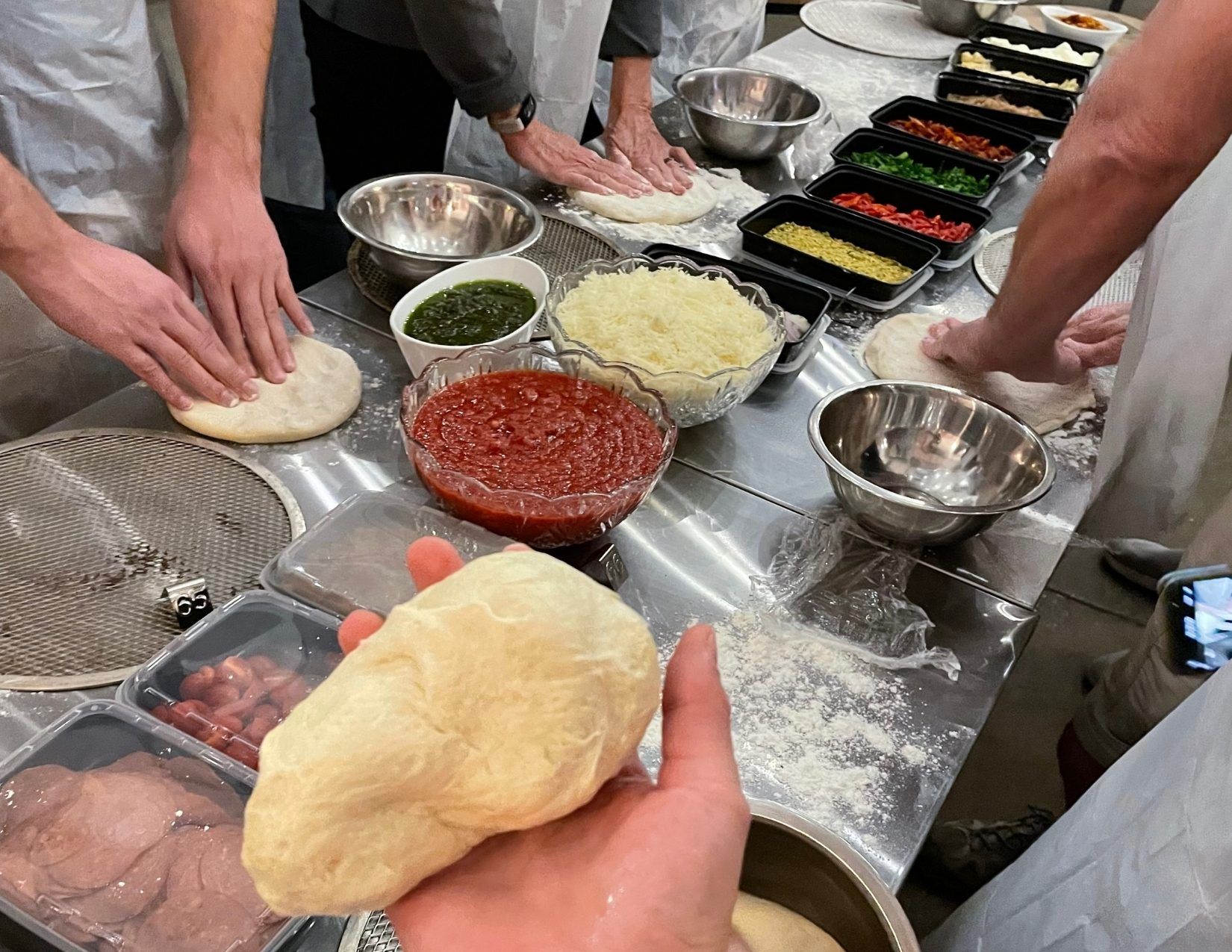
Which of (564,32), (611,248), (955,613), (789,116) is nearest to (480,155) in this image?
(564,32)

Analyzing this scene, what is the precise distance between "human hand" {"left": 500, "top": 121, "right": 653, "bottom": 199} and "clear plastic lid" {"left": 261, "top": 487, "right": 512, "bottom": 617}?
4.96 ft

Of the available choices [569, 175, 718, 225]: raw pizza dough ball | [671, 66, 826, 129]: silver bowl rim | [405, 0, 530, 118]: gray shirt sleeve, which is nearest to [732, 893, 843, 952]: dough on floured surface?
[569, 175, 718, 225]: raw pizza dough ball

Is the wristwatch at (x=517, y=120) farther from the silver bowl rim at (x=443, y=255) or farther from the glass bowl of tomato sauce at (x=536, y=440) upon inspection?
the glass bowl of tomato sauce at (x=536, y=440)

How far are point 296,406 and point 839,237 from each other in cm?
161

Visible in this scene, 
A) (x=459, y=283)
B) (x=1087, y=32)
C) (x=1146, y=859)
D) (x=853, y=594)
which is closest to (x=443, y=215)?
(x=459, y=283)

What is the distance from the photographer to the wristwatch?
2725mm

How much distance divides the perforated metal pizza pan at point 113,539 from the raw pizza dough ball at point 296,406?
47mm

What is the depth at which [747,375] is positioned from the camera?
5.84 feet

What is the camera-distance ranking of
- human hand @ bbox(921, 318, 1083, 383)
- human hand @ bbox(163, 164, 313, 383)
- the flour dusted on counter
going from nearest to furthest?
human hand @ bbox(163, 164, 313, 383) → human hand @ bbox(921, 318, 1083, 383) → the flour dusted on counter

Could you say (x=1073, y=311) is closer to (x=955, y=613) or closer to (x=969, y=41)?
(x=955, y=613)

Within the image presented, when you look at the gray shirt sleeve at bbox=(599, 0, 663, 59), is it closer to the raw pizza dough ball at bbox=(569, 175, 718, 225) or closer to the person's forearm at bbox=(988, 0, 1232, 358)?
the raw pizza dough ball at bbox=(569, 175, 718, 225)

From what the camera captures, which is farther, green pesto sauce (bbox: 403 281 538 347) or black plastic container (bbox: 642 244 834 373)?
black plastic container (bbox: 642 244 834 373)

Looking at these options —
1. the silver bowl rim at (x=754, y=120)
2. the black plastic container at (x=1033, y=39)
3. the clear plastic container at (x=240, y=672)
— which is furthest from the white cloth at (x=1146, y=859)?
the black plastic container at (x=1033, y=39)

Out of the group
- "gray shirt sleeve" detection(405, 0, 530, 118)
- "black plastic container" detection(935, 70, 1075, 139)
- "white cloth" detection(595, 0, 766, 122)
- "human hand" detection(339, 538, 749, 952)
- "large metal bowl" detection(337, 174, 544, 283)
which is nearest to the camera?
"human hand" detection(339, 538, 749, 952)
